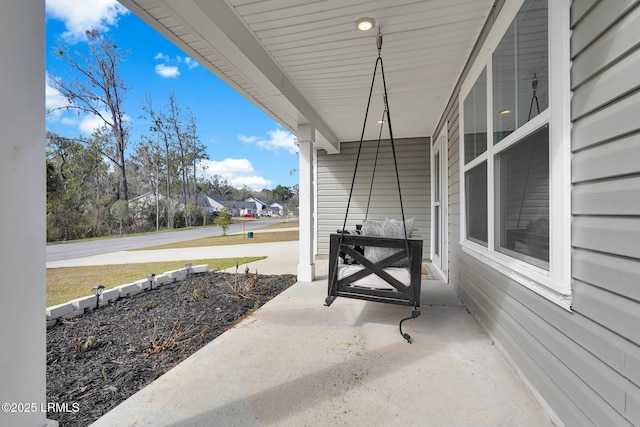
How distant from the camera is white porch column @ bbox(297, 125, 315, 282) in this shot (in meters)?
4.43

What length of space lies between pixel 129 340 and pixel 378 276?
2.31 meters

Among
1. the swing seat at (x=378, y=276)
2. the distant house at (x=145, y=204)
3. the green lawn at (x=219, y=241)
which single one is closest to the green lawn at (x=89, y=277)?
the green lawn at (x=219, y=241)

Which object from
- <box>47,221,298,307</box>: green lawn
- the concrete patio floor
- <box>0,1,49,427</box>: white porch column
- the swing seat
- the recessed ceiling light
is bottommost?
<box>47,221,298,307</box>: green lawn

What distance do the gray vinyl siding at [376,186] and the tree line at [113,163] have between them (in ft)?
32.9

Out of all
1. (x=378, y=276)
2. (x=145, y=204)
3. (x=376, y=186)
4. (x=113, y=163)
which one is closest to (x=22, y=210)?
(x=378, y=276)

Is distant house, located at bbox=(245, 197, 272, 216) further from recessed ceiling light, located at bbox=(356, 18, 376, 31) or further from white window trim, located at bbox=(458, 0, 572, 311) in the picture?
white window trim, located at bbox=(458, 0, 572, 311)

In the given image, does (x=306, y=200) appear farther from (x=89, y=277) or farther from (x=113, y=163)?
(x=113, y=163)

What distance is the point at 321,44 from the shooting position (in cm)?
275

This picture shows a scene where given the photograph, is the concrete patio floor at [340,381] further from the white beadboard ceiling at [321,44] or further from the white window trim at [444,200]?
the white beadboard ceiling at [321,44]

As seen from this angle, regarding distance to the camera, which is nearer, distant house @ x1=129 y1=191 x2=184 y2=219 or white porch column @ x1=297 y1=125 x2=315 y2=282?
white porch column @ x1=297 y1=125 x2=315 y2=282

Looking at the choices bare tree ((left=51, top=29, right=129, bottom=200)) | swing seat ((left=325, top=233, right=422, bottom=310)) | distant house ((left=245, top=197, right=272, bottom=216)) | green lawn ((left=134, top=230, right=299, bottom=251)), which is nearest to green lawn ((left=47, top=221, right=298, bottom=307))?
green lawn ((left=134, top=230, right=299, bottom=251))

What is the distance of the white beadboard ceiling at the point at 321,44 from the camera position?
A: 221 cm

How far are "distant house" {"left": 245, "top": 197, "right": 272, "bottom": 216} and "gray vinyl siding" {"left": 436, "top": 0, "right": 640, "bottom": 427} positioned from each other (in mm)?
43754

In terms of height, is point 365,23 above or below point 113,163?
below
